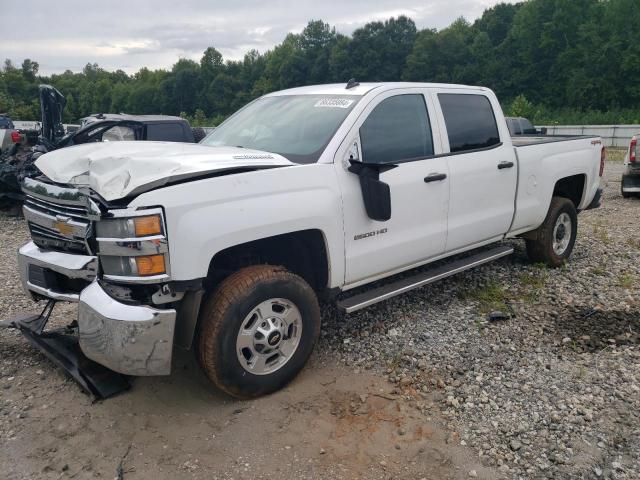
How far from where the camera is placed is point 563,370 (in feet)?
12.6

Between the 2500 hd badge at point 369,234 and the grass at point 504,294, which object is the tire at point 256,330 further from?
the grass at point 504,294

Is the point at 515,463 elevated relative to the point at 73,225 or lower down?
lower down

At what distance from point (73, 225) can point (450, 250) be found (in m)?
3.02

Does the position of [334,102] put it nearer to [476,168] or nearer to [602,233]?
[476,168]

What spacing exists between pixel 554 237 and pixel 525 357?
2.51m

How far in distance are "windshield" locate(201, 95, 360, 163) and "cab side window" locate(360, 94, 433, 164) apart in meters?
0.22

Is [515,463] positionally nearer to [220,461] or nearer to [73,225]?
[220,461]

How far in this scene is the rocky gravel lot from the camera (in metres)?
2.93

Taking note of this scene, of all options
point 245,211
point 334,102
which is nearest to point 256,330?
point 245,211

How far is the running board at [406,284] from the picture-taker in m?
3.89

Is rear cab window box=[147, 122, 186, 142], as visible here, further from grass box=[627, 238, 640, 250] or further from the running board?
grass box=[627, 238, 640, 250]

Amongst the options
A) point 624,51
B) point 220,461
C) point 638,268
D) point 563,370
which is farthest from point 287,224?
point 624,51

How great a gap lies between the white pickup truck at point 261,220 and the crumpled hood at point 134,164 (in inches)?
0.5

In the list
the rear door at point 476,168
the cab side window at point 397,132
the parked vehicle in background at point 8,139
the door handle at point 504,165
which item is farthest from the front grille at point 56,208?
the parked vehicle in background at point 8,139
